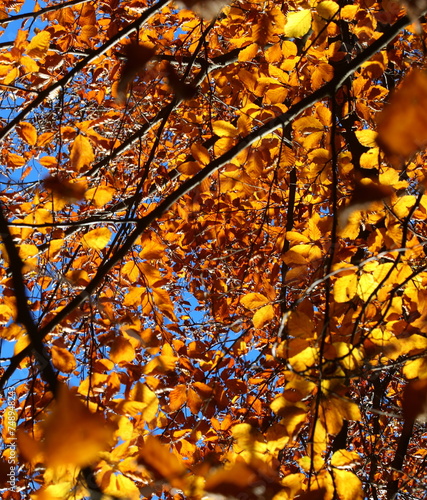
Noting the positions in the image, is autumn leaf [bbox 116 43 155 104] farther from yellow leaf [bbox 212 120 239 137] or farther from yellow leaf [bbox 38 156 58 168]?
yellow leaf [bbox 38 156 58 168]

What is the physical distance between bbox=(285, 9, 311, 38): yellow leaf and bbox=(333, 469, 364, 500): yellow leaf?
69.9 inches

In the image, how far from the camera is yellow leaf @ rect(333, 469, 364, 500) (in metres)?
1.65

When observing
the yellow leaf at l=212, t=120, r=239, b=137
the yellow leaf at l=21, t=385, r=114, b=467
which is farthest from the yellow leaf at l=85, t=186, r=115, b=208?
the yellow leaf at l=21, t=385, r=114, b=467

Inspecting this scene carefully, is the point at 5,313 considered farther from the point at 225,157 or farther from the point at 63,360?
the point at 225,157

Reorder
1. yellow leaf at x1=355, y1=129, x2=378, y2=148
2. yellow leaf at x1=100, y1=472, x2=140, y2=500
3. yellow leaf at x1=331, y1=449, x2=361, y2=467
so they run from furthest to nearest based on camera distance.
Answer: yellow leaf at x1=355, y1=129, x2=378, y2=148, yellow leaf at x1=331, y1=449, x2=361, y2=467, yellow leaf at x1=100, y1=472, x2=140, y2=500

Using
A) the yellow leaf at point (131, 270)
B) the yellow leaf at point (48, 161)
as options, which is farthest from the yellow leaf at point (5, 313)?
the yellow leaf at point (48, 161)

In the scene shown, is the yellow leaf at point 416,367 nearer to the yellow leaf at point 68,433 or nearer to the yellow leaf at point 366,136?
the yellow leaf at point 366,136

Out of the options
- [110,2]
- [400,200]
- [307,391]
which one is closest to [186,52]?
[110,2]

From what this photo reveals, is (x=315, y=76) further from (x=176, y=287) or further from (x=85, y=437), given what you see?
(x=176, y=287)

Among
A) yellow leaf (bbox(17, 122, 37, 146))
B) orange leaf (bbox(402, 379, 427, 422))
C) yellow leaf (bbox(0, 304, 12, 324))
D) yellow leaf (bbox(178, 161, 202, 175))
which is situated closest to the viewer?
orange leaf (bbox(402, 379, 427, 422))

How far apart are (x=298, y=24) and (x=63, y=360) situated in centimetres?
176

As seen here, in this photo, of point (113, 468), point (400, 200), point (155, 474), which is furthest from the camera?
point (400, 200)

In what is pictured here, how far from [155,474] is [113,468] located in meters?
0.21

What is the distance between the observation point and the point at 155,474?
1634mm
